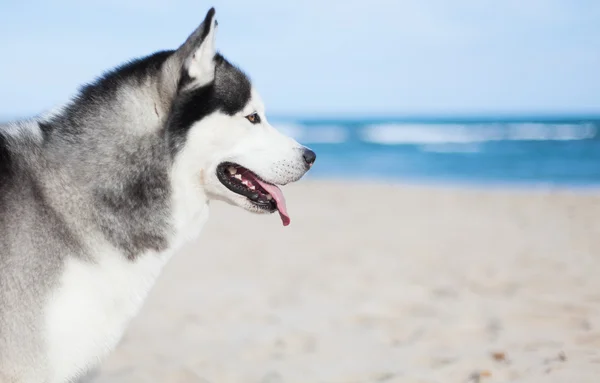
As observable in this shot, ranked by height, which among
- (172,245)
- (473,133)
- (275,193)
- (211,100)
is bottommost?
(473,133)

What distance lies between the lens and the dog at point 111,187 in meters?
2.50

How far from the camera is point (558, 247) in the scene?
23.7 feet

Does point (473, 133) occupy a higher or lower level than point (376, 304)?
lower

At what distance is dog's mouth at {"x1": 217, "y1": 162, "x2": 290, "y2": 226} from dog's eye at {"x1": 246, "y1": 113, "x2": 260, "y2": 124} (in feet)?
0.67

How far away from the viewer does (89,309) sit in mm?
2564

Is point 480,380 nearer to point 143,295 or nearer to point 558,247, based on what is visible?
point 143,295

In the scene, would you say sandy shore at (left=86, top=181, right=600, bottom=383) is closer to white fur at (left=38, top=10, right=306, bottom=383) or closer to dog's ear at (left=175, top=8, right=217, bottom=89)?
white fur at (left=38, top=10, right=306, bottom=383)

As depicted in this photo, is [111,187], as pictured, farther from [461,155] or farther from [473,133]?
[473,133]

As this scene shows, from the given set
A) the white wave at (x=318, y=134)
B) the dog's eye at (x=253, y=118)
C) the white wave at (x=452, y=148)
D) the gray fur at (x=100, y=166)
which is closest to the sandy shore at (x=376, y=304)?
→ the gray fur at (x=100, y=166)

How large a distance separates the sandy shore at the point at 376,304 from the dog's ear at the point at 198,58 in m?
1.82

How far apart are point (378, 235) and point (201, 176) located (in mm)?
5384

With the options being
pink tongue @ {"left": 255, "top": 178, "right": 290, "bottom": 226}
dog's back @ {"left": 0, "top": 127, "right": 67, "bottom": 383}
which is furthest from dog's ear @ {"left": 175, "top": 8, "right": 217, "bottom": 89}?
dog's back @ {"left": 0, "top": 127, "right": 67, "bottom": 383}

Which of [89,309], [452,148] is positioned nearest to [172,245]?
[89,309]

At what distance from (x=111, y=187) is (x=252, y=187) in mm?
648
